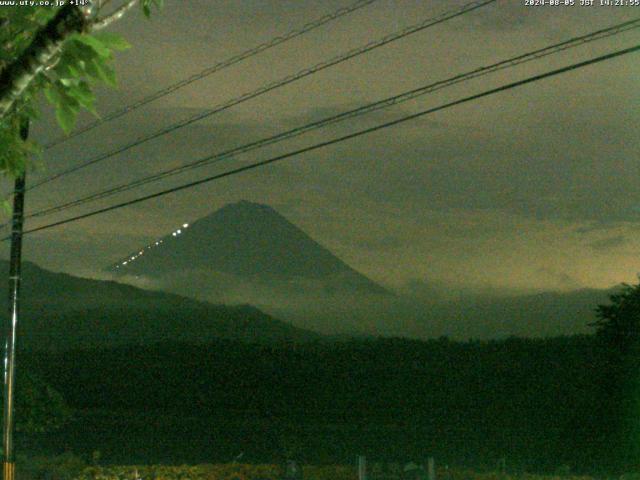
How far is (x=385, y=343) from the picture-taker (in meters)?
59.9

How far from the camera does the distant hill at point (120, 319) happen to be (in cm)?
10175

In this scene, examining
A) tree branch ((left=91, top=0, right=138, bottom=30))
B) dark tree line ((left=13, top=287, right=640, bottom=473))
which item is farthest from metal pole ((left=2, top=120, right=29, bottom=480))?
tree branch ((left=91, top=0, right=138, bottom=30))

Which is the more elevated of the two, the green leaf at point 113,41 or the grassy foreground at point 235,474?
the green leaf at point 113,41

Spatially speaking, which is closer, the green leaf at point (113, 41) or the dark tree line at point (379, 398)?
the green leaf at point (113, 41)

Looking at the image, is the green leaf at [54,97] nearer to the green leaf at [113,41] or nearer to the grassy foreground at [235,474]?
the green leaf at [113,41]

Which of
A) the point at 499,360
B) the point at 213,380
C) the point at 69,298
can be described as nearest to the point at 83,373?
the point at 213,380

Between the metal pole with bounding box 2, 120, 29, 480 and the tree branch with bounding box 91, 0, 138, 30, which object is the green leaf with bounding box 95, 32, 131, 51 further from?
the metal pole with bounding box 2, 120, 29, 480

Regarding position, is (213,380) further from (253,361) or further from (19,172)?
(19,172)

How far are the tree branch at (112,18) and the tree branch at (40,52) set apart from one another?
0.33 ft

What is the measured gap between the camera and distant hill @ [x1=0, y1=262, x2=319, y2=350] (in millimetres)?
101750

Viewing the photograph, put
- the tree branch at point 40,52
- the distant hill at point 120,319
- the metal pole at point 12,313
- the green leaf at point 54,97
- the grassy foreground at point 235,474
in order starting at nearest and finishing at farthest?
the tree branch at point 40,52 → the green leaf at point 54,97 → the metal pole at point 12,313 → the grassy foreground at point 235,474 → the distant hill at point 120,319

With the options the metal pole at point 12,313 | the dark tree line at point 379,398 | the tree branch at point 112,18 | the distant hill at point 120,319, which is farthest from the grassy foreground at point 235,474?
the distant hill at point 120,319

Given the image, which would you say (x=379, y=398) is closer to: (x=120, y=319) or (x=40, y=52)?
(x=40, y=52)

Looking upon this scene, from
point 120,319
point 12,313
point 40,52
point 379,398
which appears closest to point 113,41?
point 40,52
